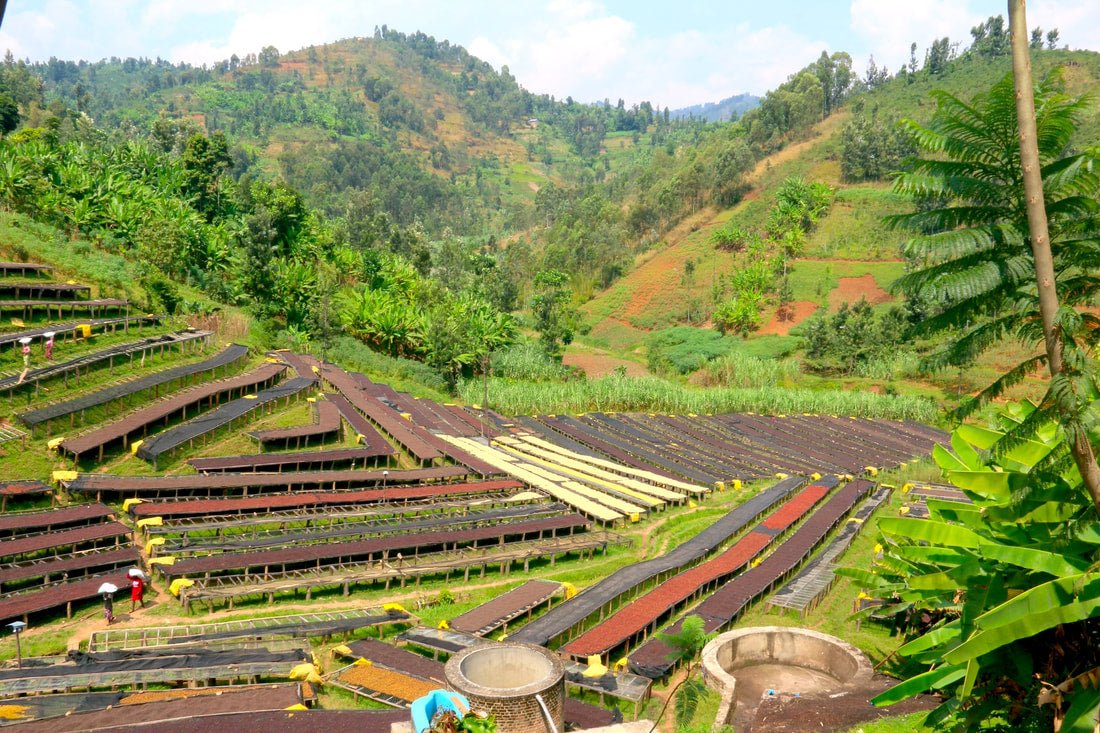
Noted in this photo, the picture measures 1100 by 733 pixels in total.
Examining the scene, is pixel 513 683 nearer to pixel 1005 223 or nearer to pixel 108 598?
pixel 1005 223

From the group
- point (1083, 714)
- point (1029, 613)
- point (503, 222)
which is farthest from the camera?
point (503, 222)

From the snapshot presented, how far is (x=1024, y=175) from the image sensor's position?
302 inches

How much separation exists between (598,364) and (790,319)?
2296cm

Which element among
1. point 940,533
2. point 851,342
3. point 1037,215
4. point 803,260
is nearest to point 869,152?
point 803,260

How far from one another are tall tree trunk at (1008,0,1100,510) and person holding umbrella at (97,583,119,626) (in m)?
22.5

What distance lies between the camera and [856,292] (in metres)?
86.2

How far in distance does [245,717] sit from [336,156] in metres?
162

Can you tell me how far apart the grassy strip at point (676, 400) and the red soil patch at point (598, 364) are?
1272cm

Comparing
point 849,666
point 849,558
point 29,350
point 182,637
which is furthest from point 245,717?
point 29,350

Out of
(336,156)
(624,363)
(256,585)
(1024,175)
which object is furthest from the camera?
(336,156)

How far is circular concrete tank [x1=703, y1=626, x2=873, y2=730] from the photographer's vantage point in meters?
19.6

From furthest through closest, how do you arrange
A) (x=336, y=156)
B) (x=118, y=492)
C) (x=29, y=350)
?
(x=336, y=156), (x=29, y=350), (x=118, y=492)

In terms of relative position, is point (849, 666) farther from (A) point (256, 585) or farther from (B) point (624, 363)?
(B) point (624, 363)

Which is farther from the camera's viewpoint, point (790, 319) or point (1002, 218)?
point (790, 319)
